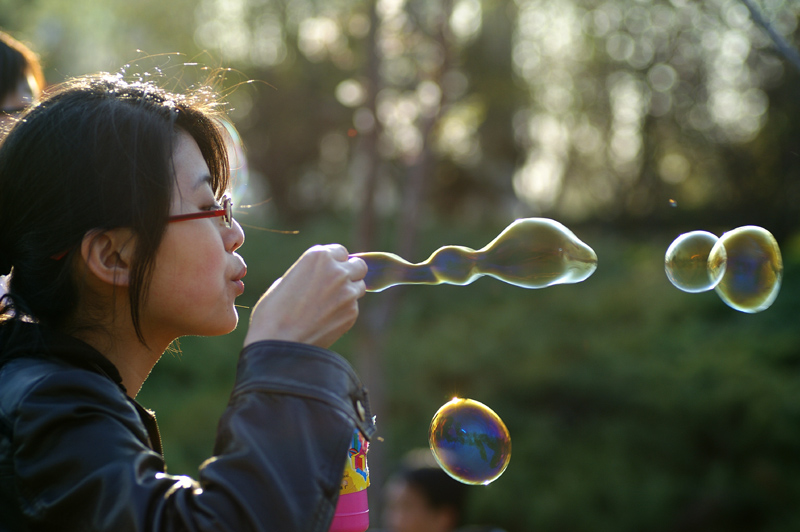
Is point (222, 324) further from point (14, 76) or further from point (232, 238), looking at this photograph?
point (14, 76)

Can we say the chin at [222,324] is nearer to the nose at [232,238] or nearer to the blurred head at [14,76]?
the nose at [232,238]

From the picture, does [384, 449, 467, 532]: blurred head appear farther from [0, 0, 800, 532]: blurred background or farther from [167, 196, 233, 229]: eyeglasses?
[167, 196, 233, 229]: eyeglasses

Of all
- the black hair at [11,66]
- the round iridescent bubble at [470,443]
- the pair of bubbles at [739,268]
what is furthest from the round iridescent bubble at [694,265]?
the black hair at [11,66]

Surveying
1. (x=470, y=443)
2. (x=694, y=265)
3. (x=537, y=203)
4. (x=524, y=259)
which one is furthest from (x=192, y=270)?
(x=537, y=203)

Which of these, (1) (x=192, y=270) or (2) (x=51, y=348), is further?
(1) (x=192, y=270)

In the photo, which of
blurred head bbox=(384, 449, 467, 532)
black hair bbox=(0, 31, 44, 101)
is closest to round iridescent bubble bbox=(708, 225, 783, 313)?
blurred head bbox=(384, 449, 467, 532)

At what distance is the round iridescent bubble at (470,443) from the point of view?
6.29 ft

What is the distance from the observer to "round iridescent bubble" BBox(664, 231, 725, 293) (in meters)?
2.04

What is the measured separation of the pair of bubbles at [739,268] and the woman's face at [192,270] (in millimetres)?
1240

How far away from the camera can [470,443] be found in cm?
192

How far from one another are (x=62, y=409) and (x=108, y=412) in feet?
0.21

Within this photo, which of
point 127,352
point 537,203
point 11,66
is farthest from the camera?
point 537,203

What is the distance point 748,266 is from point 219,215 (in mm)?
1413

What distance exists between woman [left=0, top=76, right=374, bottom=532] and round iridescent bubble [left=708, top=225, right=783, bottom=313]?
1.19 meters
